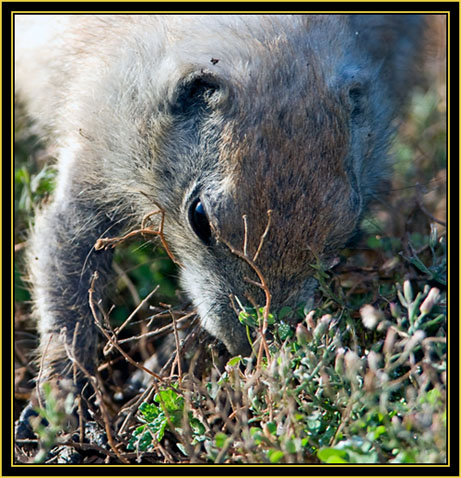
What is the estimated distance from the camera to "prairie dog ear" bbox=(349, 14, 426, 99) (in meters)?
4.16

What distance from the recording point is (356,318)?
10.7ft

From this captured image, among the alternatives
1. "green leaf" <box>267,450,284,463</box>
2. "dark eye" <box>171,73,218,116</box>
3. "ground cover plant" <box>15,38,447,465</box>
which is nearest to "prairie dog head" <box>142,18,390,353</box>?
"dark eye" <box>171,73,218,116</box>

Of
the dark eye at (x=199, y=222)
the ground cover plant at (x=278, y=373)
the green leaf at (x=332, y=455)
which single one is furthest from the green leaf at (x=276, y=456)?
the dark eye at (x=199, y=222)

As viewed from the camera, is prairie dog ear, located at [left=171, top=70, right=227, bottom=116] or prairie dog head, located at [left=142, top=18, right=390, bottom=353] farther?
prairie dog ear, located at [left=171, top=70, right=227, bottom=116]

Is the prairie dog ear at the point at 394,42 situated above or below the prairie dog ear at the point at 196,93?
above

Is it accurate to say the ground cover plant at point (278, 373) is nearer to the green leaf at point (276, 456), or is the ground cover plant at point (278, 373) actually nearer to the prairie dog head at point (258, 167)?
the green leaf at point (276, 456)

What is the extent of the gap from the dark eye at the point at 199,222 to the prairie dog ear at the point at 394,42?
158 cm

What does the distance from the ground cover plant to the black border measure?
64 millimetres

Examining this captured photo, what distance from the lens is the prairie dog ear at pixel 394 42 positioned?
416cm

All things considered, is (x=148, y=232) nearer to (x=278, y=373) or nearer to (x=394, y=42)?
(x=278, y=373)

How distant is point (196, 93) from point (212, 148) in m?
0.31

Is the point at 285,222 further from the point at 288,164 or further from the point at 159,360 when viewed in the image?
the point at 159,360

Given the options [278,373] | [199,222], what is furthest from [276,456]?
[199,222]

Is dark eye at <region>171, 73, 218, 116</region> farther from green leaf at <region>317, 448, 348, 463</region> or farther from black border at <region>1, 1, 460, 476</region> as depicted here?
green leaf at <region>317, 448, 348, 463</region>
